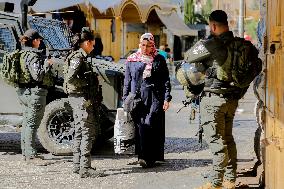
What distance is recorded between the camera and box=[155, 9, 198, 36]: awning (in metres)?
32.9

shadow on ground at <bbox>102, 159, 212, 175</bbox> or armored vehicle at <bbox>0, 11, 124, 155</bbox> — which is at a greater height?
armored vehicle at <bbox>0, 11, 124, 155</bbox>

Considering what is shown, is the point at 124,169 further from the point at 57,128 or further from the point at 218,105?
the point at 218,105

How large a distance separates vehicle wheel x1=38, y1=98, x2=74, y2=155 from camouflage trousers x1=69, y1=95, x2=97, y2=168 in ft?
4.89

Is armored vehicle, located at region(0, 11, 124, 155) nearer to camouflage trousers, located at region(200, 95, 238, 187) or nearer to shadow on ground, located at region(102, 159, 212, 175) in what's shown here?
shadow on ground, located at region(102, 159, 212, 175)

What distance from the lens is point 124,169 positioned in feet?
28.2

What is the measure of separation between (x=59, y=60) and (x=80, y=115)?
6.99ft

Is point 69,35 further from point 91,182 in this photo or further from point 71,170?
point 91,182

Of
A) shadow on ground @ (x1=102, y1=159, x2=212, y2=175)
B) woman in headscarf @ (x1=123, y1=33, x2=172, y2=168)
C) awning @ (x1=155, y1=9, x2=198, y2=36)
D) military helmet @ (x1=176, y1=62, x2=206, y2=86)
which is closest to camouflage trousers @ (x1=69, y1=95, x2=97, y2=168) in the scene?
shadow on ground @ (x1=102, y1=159, x2=212, y2=175)

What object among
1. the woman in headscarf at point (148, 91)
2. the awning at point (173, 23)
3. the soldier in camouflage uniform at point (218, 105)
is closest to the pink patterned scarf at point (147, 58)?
the woman in headscarf at point (148, 91)

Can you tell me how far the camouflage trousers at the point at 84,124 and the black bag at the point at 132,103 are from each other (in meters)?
0.77

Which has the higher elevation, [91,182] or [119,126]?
[119,126]

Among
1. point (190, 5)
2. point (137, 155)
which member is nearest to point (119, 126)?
point (137, 155)

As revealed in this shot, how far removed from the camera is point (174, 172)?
8398 millimetres

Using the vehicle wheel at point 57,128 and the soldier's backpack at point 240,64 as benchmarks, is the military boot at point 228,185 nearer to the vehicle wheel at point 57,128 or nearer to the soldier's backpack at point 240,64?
the soldier's backpack at point 240,64
